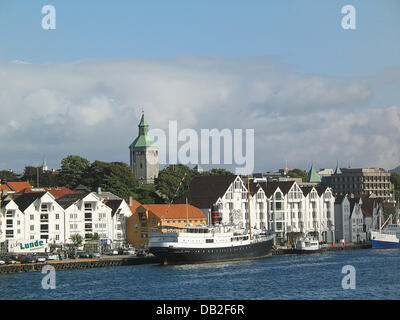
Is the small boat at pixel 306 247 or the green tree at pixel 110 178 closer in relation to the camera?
the small boat at pixel 306 247

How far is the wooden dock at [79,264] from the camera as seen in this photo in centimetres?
7612

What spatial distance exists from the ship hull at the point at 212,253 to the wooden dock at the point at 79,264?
2393 millimetres

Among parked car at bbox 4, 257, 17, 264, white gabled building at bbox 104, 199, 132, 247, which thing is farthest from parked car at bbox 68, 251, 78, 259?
white gabled building at bbox 104, 199, 132, 247

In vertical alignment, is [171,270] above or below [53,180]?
below

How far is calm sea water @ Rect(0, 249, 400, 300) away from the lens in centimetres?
5378

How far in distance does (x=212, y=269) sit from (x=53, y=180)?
250 feet

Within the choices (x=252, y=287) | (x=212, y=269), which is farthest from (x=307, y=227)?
(x=252, y=287)

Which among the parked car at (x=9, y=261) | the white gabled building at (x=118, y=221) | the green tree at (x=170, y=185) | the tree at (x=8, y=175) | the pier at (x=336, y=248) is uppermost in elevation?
the tree at (x=8, y=175)

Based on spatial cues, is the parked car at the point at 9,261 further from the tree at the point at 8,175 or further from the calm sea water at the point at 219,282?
the tree at the point at 8,175

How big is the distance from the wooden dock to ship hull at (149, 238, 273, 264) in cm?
239

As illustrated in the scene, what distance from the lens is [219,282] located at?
6281cm

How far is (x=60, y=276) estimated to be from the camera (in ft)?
230

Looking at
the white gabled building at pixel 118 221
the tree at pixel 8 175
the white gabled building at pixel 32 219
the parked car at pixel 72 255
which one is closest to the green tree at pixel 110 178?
the tree at pixel 8 175
